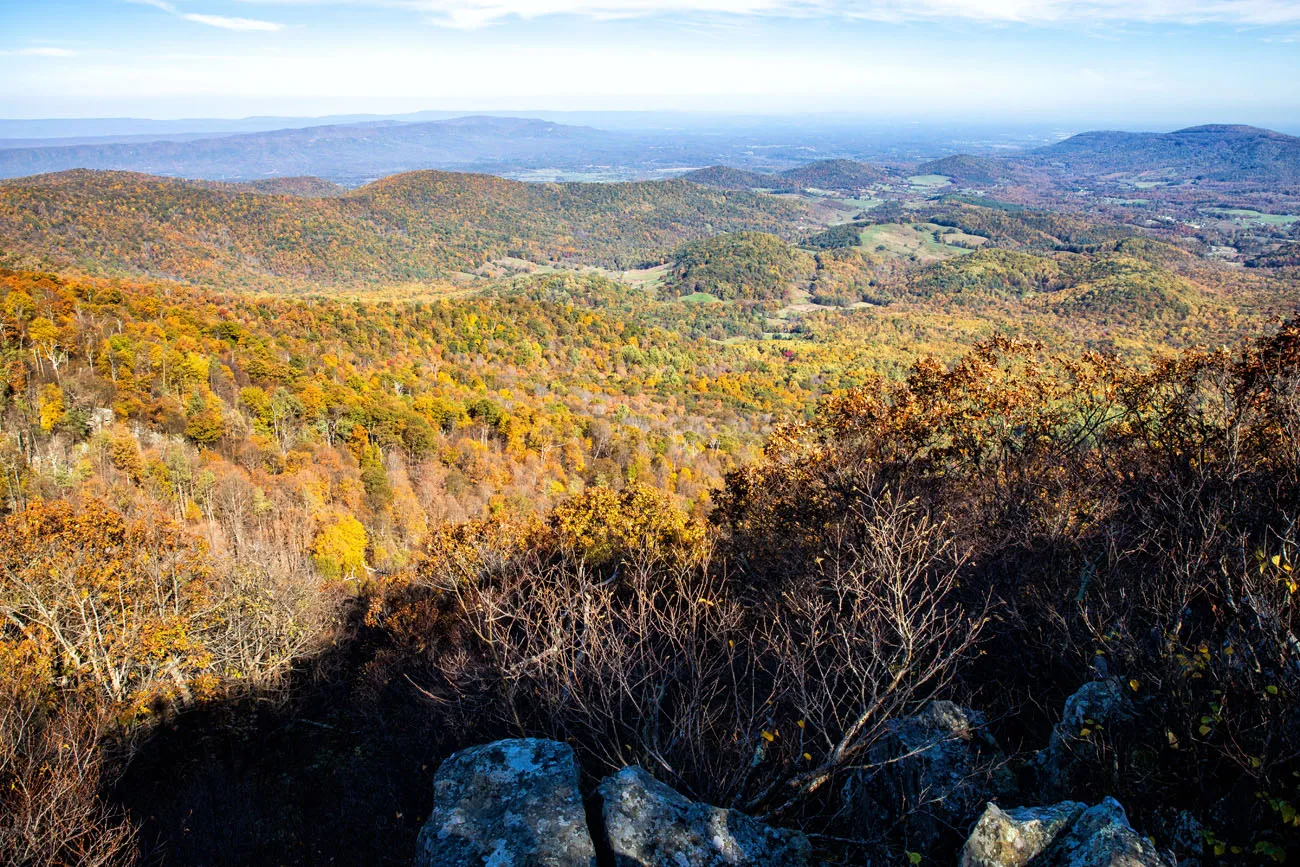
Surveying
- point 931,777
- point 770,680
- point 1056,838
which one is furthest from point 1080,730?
point 770,680

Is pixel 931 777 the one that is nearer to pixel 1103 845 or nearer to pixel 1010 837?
pixel 1010 837

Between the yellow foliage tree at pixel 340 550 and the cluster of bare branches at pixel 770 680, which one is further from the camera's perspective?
the yellow foliage tree at pixel 340 550

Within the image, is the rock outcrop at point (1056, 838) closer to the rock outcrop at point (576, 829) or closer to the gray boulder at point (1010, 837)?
the gray boulder at point (1010, 837)

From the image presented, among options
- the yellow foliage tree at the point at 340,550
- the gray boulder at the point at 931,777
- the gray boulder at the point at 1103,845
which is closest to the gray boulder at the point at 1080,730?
the gray boulder at the point at 931,777

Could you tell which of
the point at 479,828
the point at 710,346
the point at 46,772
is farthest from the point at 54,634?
the point at 710,346

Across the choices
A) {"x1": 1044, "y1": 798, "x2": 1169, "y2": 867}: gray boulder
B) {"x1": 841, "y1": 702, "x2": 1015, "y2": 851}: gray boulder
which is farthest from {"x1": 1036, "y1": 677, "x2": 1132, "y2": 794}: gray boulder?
{"x1": 1044, "y1": 798, "x2": 1169, "y2": 867}: gray boulder

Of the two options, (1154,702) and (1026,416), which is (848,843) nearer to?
(1154,702)

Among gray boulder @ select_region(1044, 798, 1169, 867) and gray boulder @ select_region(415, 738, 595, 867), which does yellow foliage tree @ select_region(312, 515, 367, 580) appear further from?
gray boulder @ select_region(1044, 798, 1169, 867)
